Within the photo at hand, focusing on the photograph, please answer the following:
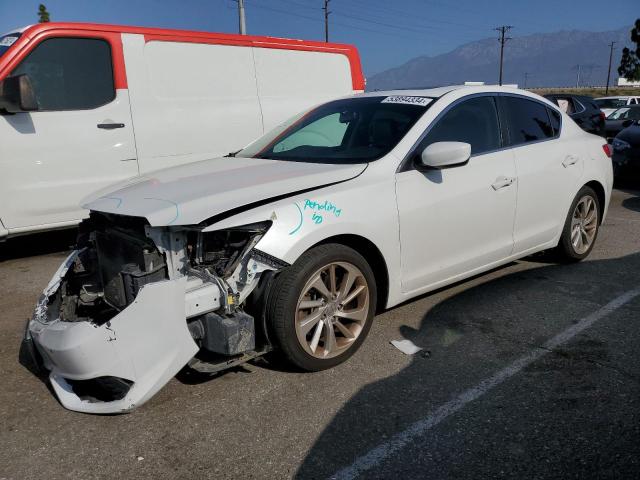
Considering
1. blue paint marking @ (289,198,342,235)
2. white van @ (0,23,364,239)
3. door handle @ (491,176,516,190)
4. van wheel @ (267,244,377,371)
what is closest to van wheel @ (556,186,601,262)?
door handle @ (491,176,516,190)

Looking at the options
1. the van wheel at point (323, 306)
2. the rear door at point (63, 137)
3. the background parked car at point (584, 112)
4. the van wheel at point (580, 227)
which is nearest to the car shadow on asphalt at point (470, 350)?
the van wheel at point (580, 227)

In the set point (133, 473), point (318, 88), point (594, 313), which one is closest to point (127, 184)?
point (133, 473)

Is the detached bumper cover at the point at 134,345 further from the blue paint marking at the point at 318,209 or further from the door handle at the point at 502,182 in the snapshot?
the door handle at the point at 502,182

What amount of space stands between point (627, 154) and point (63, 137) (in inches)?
339

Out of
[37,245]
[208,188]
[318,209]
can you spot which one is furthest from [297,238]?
[37,245]

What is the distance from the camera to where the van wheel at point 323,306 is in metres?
2.93

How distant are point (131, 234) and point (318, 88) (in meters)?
4.76

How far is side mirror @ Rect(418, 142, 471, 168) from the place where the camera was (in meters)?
3.46

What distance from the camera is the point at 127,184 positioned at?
3.53m

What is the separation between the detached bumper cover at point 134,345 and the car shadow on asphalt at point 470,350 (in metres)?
0.81

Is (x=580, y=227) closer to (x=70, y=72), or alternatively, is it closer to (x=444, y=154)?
(x=444, y=154)

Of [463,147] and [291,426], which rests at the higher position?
[463,147]

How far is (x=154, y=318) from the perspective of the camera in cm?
262

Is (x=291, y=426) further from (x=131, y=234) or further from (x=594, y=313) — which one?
(x=594, y=313)
